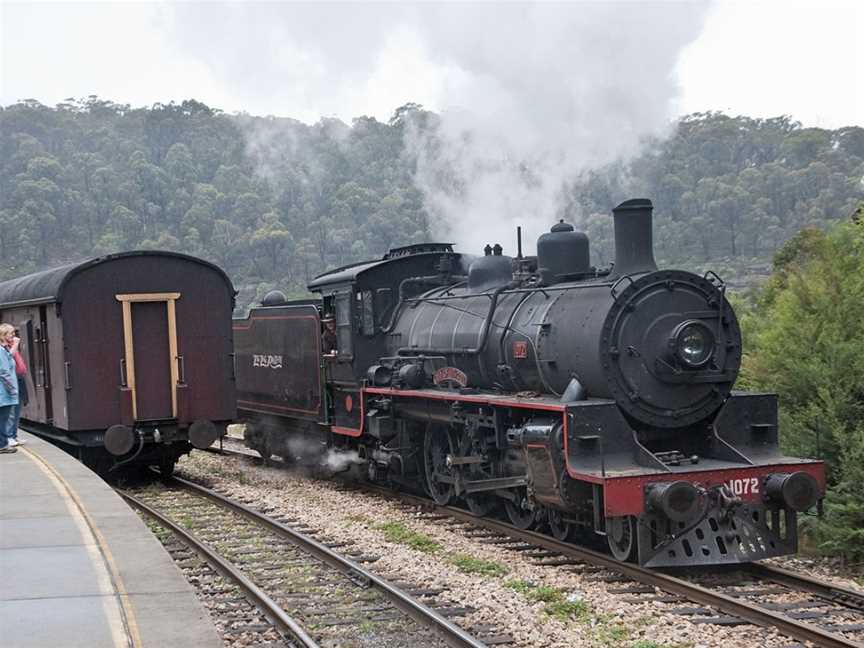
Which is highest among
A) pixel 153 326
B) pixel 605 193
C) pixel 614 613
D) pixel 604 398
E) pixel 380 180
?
pixel 380 180

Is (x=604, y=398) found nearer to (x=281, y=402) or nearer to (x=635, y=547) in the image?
(x=635, y=547)

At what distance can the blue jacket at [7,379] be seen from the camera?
11070mm

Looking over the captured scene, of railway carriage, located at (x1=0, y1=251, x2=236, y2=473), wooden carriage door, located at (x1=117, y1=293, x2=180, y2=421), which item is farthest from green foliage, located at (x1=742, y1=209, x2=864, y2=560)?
wooden carriage door, located at (x1=117, y1=293, x2=180, y2=421)

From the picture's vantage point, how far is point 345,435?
1355cm

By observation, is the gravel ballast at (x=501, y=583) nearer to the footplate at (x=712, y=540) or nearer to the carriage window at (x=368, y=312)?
the footplate at (x=712, y=540)

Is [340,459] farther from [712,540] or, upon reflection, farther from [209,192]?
[209,192]

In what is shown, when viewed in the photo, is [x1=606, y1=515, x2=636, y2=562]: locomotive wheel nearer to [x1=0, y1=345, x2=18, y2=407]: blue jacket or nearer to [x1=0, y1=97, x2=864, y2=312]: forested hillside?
[x1=0, y1=345, x2=18, y2=407]: blue jacket

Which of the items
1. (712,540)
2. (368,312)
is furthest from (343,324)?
(712,540)

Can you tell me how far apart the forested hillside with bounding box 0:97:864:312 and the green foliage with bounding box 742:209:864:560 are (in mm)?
28035

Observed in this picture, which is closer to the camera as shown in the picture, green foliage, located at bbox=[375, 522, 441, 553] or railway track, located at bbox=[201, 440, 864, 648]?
railway track, located at bbox=[201, 440, 864, 648]

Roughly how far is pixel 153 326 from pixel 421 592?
23.0 feet

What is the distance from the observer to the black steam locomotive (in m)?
7.82

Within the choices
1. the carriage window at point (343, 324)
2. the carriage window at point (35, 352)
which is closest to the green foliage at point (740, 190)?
the carriage window at point (343, 324)

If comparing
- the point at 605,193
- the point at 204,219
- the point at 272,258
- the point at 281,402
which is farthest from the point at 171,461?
the point at 204,219
